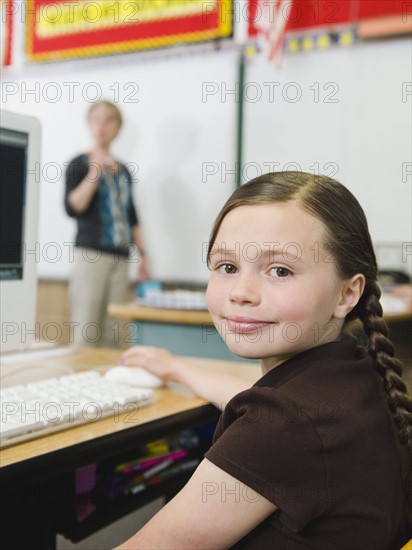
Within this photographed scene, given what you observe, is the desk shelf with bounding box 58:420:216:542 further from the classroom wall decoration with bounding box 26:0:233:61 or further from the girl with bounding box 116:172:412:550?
the classroom wall decoration with bounding box 26:0:233:61

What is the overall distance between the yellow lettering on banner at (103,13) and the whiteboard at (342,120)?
64 cm

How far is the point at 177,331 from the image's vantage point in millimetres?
2176

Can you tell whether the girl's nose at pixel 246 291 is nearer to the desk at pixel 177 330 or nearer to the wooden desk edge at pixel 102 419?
the wooden desk edge at pixel 102 419

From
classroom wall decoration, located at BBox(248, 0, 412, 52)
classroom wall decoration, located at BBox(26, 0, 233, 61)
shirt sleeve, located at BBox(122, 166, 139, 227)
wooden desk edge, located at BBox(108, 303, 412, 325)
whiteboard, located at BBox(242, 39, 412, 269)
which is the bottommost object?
wooden desk edge, located at BBox(108, 303, 412, 325)

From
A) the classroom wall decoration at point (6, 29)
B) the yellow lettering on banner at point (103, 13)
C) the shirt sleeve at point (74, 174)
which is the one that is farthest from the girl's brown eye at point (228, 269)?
the classroom wall decoration at point (6, 29)

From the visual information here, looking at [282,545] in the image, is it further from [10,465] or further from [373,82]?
[373,82]

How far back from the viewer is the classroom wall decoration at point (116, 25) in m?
3.47

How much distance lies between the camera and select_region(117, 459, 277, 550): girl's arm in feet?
1.90

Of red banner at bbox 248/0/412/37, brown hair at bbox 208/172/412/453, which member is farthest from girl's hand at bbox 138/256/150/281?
brown hair at bbox 208/172/412/453

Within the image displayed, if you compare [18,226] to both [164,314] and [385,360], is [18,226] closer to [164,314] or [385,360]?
[385,360]

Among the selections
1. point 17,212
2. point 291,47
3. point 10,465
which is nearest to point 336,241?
point 10,465

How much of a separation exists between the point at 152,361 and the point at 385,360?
1.53 ft

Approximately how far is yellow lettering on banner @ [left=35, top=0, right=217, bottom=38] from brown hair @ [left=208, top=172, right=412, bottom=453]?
302 cm

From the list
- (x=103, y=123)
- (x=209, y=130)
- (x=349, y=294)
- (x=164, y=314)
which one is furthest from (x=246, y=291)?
(x=209, y=130)
